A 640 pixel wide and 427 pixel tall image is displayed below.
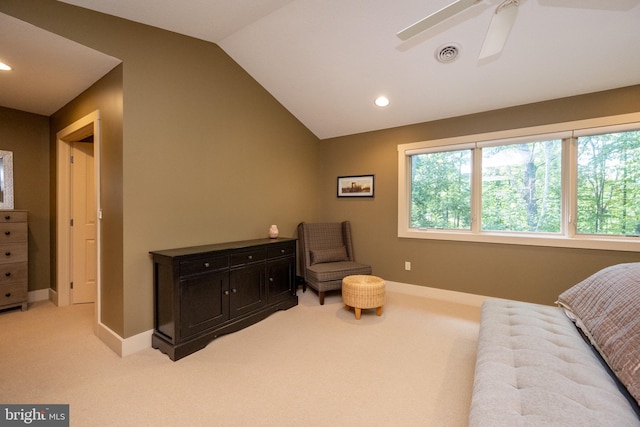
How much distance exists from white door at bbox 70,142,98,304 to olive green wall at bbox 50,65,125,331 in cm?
112

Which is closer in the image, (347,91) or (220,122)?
(220,122)

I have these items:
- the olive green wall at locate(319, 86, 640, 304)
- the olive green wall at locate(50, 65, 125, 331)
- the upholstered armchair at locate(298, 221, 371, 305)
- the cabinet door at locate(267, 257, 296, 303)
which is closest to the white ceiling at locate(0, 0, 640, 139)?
the olive green wall at locate(319, 86, 640, 304)

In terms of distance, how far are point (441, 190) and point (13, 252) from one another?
17.1 ft

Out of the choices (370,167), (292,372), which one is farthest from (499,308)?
(370,167)

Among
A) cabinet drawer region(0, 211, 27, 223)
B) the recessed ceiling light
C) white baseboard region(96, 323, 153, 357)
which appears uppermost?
the recessed ceiling light

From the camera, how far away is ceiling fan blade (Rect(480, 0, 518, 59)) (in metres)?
1.69

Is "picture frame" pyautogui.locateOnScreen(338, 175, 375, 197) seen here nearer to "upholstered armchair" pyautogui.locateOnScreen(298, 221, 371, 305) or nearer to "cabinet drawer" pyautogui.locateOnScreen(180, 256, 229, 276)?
"upholstered armchair" pyautogui.locateOnScreen(298, 221, 371, 305)

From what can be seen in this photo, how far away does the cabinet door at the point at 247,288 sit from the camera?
2732 mm

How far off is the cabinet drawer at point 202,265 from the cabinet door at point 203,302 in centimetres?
5

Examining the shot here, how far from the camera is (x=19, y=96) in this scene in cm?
295

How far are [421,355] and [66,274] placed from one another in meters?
4.09

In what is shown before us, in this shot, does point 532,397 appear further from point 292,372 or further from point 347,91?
point 347,91

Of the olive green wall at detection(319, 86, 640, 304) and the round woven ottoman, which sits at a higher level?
the olive green wall at detection(319, 86, 640, 304)

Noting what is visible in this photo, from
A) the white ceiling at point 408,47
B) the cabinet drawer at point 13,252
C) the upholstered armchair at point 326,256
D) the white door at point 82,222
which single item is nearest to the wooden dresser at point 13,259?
the cabinet drawer at point 13,252
